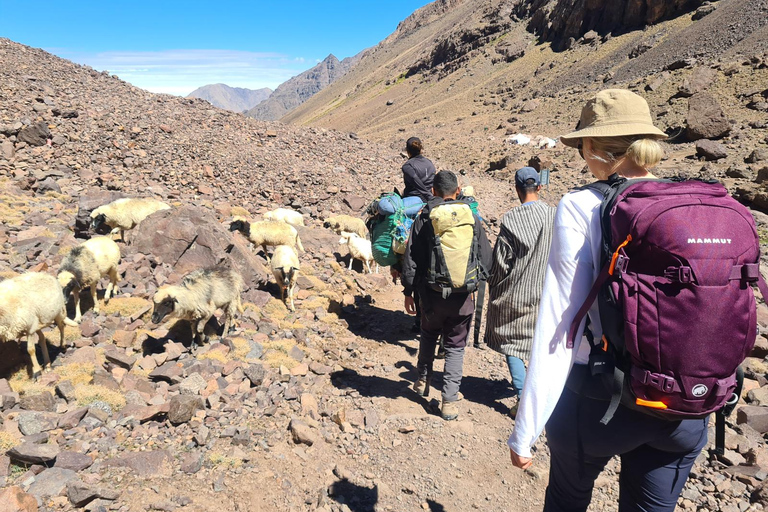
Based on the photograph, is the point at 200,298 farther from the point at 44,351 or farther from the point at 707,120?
the point at 707,120

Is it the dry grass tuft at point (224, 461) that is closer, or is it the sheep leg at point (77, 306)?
the dry grass tuft at point (224, 461)

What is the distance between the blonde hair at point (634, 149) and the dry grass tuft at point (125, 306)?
653cm

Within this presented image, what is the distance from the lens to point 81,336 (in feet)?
18.8

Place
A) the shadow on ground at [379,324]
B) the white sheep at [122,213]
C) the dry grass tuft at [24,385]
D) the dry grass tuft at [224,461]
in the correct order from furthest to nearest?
the white sheep at [122,213] < the shadow on ground at [379,324] < the dry grass tuft at [24,385] < the dry grass tuft at [224,461]

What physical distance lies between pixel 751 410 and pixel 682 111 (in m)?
28.6

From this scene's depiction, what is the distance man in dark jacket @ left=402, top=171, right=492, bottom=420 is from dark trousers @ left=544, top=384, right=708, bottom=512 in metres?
2.23

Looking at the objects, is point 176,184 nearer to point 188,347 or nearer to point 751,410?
point 188,347

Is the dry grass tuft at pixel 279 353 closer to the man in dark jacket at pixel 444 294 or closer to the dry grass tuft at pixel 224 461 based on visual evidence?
the dry grass tuft at pixel 224 461

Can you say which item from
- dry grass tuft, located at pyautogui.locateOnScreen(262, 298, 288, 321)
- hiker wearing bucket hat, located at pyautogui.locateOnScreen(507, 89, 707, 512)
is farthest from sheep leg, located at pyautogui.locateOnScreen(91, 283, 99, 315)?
hiker wearing bucket hat, located at pyautogui.locateOnScreen(507, 89, 707, 512)

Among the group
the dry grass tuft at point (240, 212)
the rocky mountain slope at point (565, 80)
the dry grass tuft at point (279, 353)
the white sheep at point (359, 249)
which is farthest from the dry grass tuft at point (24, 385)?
the dry grass tuft at point (240, 212)

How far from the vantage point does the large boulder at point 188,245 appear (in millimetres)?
7992

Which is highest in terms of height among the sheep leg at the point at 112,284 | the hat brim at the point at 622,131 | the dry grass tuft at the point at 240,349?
the hat brim at the point at 622,131

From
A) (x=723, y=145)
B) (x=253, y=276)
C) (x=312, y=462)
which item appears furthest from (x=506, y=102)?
(x=312, y=462)

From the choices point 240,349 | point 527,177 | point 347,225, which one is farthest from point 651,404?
point 347,225
